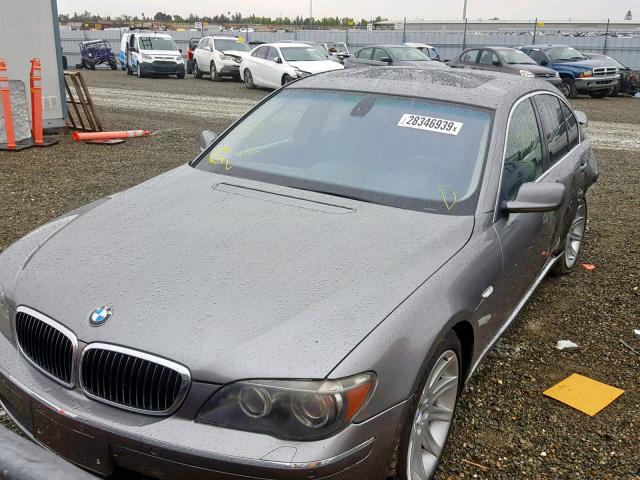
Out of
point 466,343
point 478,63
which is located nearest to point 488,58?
point 478,63

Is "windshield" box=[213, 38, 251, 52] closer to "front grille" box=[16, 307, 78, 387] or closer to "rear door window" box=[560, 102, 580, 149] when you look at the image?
"rear door window" box=[560, 102, 580, 149]

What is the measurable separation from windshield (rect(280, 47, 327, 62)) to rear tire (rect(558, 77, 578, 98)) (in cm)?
777

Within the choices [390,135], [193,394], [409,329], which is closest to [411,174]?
[390,135]

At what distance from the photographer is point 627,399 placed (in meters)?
3.59

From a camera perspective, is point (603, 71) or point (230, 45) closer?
point (603, 71)

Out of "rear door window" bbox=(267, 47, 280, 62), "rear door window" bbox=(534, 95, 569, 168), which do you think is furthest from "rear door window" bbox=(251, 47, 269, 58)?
"rear door window" bbox=(534, 95, 569, 168)

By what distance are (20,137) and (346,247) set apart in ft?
30.1

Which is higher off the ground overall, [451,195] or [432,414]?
[451,195]

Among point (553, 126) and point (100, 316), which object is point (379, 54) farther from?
point (100, 316)

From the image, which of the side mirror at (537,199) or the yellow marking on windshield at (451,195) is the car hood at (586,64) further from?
the yellow marking on windshield at (451,195)

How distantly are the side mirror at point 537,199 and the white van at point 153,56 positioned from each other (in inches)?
1044

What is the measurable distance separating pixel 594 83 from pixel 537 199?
19422 mm

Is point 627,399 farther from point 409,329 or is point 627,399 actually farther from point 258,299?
point 258,299

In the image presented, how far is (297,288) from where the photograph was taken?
2.50m
